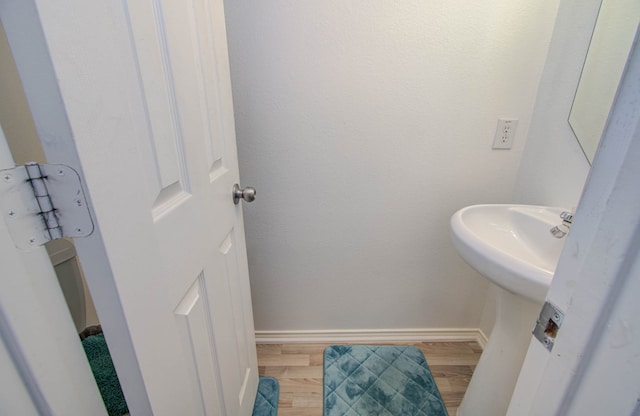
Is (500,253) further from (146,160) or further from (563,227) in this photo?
(146,160)

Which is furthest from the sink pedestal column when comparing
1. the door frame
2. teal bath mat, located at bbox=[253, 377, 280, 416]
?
the door frame

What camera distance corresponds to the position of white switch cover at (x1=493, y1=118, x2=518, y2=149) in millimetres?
1050

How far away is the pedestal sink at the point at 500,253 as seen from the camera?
74 centimetres

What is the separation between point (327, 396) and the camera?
1109mm

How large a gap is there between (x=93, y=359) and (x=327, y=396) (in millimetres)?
853

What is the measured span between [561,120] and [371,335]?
1.24 meters

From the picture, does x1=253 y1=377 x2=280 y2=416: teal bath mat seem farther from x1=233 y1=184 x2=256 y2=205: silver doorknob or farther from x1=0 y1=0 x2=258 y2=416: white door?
x1=233 y1=184 x2=256 y2=205: silver doorknob

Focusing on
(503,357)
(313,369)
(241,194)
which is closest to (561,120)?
(503,357)

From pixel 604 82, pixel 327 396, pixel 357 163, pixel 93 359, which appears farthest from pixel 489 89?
pixel 93 359

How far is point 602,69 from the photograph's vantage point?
2.67ft

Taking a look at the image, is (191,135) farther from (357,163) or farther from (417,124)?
(417,124)

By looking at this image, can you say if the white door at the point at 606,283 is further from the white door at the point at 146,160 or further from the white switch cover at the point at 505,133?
the white switch cover at the point at 505,133

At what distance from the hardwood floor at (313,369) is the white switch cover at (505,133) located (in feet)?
3.37

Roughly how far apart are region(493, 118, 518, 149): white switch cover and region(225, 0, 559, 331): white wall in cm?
3
